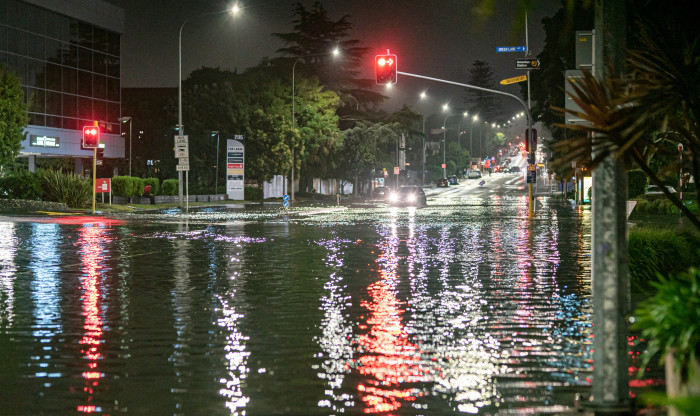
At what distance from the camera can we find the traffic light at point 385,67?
33.7 m

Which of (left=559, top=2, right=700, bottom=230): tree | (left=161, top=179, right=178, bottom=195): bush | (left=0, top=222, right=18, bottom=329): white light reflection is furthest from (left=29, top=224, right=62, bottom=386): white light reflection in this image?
Result: (left=161, top=179, right=178, bottom=195): bush

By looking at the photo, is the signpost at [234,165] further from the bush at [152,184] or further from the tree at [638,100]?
the tree at [638,100]

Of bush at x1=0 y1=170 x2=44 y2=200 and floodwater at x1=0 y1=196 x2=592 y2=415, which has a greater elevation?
bush at x1=0 y1=170 x2=44 y2=200

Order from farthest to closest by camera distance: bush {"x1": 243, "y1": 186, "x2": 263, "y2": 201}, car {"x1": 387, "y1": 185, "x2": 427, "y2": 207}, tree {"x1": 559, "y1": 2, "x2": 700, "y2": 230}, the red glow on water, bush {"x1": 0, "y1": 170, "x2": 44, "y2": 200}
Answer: bush {"x1": 243, "y1": 186, "x2": 263, "y2": 201}, car {"x1": 387, "y1": 185, "x2": 427, "y2": 207}, bush {"x1": 0, "y1": 170, "x2": 44, "y2": 200}, the red glow on water, tree {"x1": 559, "y1": 2, "x2": 700, "y2": 230}

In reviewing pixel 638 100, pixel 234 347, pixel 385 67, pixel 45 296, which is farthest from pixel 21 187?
pixel 638 100

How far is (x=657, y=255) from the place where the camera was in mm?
15586

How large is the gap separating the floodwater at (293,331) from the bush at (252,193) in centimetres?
5510

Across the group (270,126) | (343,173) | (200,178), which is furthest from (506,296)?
(343,173)

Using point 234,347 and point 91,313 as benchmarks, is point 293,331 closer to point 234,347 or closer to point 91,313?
point 234,347

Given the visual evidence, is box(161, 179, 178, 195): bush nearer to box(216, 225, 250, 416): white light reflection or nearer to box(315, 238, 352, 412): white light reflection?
box(216, 225, 250, 416): white light reflection

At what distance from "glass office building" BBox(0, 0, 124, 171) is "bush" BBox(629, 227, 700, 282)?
55.3 metres

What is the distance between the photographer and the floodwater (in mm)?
7230

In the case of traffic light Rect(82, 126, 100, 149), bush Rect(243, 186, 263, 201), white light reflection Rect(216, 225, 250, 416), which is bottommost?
white light reflection Rect(216, 225, 250, 416)

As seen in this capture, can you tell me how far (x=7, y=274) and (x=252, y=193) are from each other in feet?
201
